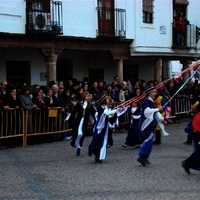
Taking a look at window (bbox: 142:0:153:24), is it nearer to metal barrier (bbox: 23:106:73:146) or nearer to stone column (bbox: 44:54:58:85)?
stone column (bbox: 44:54:58:85)

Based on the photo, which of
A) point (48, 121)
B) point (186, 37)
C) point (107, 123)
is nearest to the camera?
point (107, 123)

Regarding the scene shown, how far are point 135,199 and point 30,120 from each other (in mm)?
6043

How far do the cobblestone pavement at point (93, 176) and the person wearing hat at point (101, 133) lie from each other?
0.71 feet

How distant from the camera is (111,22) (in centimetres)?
1773

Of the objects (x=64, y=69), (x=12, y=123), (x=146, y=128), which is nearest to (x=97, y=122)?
(x=146, y=128)

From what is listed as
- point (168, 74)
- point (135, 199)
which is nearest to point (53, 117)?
point (135, 199)

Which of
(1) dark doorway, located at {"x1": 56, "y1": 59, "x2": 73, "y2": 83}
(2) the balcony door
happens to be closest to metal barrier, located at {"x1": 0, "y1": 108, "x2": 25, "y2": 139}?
(2) the balcony door

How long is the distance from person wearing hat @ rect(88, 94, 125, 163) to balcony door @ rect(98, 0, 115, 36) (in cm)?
845

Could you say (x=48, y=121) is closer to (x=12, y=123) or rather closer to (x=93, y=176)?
(x=12, y=123)

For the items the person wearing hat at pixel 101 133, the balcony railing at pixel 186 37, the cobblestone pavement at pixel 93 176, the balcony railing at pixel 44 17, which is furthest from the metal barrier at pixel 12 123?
the balcony railing at pixel 186 37

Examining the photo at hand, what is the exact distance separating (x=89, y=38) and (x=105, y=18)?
1365 millimetres

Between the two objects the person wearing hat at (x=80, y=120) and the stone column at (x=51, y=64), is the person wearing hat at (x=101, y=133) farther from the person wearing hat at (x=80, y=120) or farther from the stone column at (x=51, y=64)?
the stone column at (x=51, y=64)

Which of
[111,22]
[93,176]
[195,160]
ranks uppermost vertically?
[111,22]

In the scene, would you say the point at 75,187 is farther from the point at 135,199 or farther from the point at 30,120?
the point at 30,120
